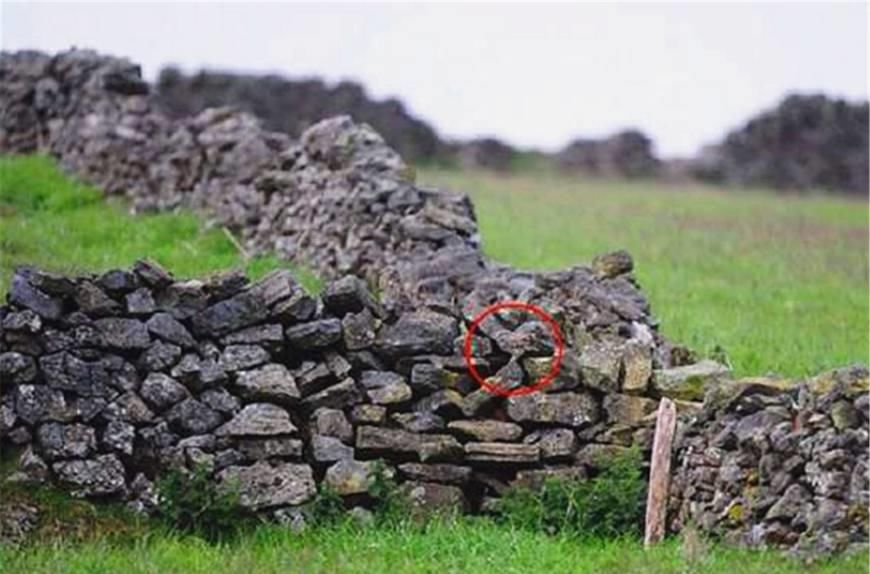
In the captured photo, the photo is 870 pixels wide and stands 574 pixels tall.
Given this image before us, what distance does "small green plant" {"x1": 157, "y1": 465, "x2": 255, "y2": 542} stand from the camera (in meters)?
11.4

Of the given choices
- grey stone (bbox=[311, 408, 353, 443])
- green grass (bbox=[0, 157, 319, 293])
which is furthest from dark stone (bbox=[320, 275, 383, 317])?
green grass (bbox=[0, 157, 319, 293])

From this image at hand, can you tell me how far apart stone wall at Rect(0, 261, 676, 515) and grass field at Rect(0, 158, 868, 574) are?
48cm

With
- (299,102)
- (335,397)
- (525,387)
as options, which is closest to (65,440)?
(335,397)

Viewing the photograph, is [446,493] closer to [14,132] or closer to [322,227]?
[322,227]

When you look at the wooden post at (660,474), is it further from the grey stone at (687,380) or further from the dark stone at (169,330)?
the dark stone at (169,330)

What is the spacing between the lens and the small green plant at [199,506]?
11422 millimetres

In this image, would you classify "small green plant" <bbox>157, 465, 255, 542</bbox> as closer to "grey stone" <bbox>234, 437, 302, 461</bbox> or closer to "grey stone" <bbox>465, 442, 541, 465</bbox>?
"grey stone" <bbox>234, 437, 302, 461</bbox>

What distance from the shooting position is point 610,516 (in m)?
11.5

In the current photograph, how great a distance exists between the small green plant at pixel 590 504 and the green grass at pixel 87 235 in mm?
4075

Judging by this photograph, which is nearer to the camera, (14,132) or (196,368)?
(196,368)

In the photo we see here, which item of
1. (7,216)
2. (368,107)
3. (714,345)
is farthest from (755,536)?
(368,107)

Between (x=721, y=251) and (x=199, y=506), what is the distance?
1361 centimetres

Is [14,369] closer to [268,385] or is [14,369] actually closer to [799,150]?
[268,385]

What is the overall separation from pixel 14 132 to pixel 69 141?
6.85 feet
